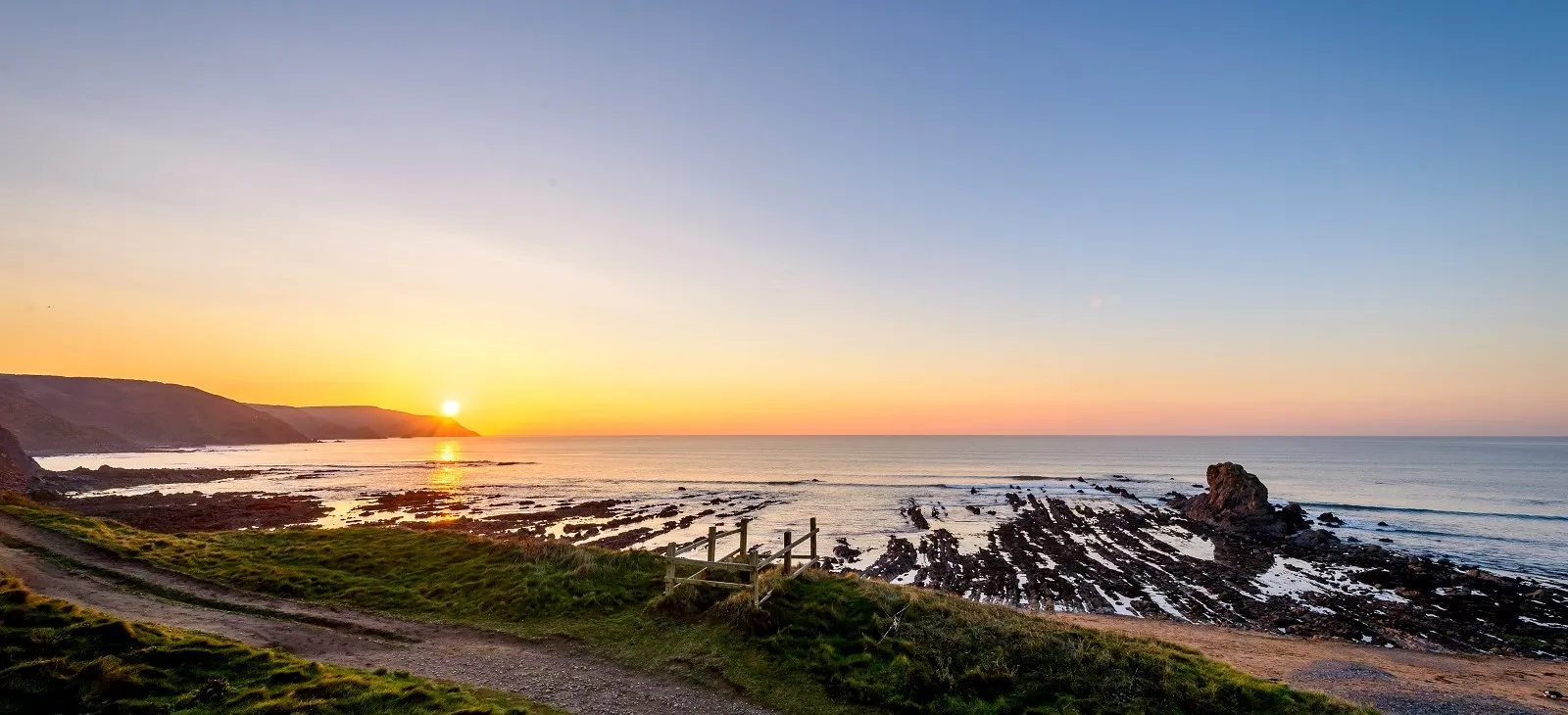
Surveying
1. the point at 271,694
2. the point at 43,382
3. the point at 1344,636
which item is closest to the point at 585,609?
the point at 271,694

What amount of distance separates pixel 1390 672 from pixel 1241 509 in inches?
1588

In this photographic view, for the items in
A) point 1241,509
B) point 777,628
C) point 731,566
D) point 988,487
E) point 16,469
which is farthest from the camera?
point 988,487

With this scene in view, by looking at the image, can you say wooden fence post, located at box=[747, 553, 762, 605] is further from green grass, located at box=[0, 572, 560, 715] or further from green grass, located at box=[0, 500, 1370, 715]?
green grass, located at box=[0, 572, 560, 715]

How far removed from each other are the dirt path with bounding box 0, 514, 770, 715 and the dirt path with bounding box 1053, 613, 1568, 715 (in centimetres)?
2124

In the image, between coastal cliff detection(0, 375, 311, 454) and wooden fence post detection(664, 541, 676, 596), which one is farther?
coastal cliff detection(0, 375, 311, 454)

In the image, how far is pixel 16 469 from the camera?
6138 centimetres

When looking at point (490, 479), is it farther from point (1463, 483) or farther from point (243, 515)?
point (1463, 483)

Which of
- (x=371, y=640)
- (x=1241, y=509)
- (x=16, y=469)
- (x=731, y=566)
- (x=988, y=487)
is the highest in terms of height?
(x=16, y=469)

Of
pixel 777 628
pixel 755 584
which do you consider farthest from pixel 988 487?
pixel 777 628

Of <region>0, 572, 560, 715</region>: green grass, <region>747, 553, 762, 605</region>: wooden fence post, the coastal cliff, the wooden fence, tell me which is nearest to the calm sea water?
the coastal cliff

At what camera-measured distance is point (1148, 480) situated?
10238 cm

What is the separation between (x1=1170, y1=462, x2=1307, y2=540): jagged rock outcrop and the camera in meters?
55.4

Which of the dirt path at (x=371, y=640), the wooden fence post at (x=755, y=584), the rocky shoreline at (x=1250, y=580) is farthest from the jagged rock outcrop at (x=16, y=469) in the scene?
the rocky shoreline at (x=1250, y=580)

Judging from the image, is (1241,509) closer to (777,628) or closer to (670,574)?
(777,628)
